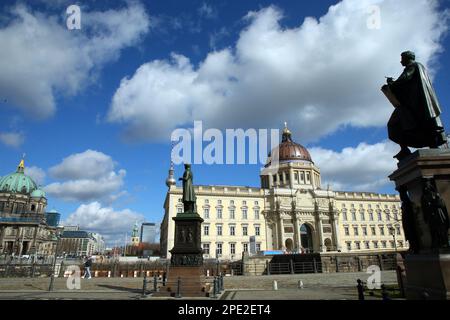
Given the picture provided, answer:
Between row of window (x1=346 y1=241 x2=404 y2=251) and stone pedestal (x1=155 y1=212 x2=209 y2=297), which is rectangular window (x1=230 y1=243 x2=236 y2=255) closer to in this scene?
row of window (x1=346 y1=241 x2=404 y2=251)

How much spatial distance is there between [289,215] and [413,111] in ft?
196

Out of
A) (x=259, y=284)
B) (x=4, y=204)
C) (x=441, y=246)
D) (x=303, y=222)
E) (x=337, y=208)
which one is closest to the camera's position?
(x=441, y=246)

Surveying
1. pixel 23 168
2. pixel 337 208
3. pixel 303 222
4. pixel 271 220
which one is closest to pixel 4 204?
pixel 23 168

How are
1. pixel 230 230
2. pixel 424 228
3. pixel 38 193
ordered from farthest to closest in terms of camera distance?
pixel 38 193
pixel 230 230
pixel 424 228

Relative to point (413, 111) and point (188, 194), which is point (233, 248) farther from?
point (413, 111)

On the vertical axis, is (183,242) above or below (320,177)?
below

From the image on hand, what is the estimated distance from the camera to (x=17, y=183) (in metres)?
103

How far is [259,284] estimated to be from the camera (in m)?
19.4

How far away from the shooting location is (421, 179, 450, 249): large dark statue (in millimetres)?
4465

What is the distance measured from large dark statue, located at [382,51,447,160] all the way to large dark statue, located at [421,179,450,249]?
1038 mm

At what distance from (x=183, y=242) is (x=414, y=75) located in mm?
11845

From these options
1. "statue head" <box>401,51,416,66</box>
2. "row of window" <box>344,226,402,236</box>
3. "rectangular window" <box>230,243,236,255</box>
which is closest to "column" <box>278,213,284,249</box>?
"rectangular window" <box>230,243,236,255</box>

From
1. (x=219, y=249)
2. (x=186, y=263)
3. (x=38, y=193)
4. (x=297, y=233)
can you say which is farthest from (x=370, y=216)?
(x=38, y=193)
